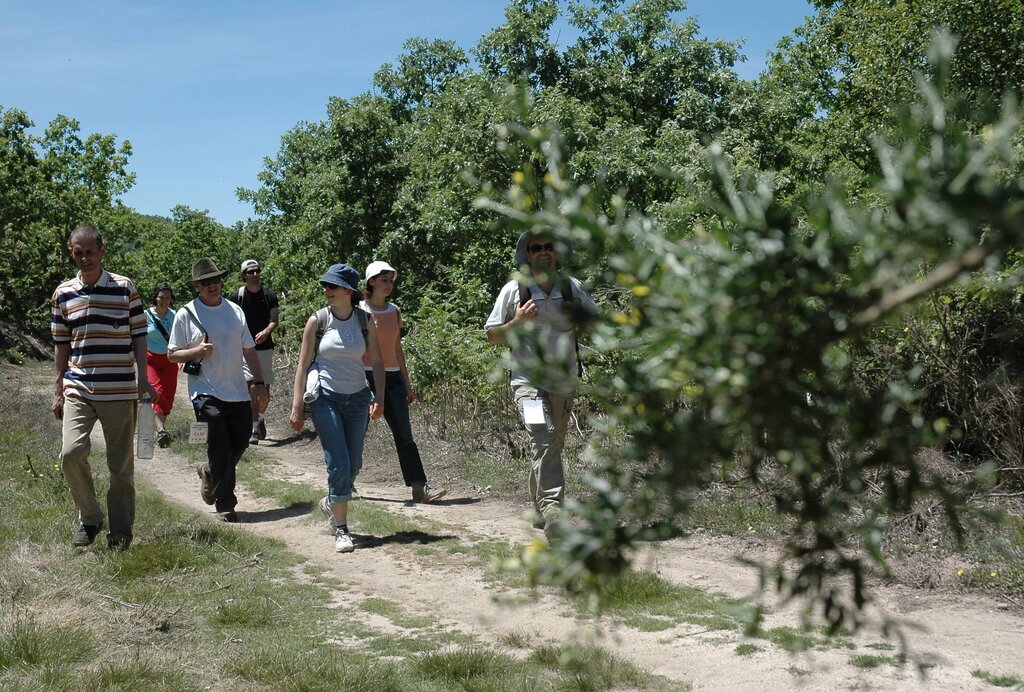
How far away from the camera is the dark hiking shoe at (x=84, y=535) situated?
677cm

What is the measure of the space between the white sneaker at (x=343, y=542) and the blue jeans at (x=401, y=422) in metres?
1.57

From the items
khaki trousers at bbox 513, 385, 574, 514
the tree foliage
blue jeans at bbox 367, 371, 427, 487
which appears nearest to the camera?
the tree foliage

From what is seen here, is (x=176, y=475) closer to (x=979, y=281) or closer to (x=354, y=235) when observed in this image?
(x=979, y=281)

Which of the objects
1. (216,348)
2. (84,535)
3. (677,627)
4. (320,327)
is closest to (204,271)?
(216,348)

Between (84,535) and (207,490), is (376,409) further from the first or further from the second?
(84,535)

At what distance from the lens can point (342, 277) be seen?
292 inches

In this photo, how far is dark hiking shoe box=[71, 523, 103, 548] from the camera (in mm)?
6766

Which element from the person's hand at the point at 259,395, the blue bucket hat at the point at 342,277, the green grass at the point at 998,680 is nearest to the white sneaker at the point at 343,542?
the blue bucket hat at the point at 342,277

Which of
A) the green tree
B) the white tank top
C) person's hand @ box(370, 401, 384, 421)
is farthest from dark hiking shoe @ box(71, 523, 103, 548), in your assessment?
the green tree

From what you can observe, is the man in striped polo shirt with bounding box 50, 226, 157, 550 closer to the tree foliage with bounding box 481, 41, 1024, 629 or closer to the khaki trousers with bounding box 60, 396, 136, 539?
the khaki trousers with bounding box 60, 396, 136, 539

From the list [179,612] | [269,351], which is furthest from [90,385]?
[269,351]

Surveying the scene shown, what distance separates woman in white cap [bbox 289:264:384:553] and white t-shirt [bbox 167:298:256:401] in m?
0.98

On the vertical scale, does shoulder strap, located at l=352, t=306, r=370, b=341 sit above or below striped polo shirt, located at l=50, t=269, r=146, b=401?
above

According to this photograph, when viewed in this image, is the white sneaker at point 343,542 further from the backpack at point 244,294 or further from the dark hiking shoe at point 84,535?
the backpack at point 244,294
